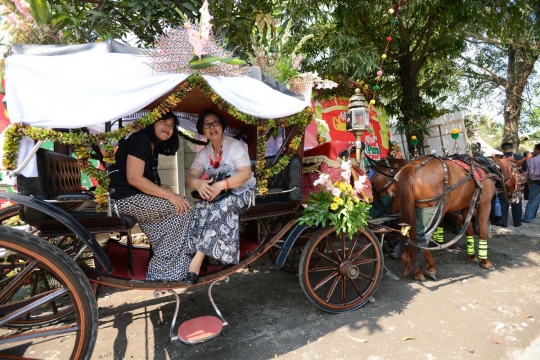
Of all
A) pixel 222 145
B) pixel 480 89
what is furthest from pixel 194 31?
pixel 480 89

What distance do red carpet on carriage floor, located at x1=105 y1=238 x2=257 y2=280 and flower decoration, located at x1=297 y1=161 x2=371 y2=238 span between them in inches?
25.7

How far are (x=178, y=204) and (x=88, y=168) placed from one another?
Result: 0.69m

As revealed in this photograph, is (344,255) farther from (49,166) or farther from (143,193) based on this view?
(49,166)

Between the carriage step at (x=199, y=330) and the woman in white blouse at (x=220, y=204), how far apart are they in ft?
1.28

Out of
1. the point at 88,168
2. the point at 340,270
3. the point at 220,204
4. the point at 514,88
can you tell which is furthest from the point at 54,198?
the point at 514,88

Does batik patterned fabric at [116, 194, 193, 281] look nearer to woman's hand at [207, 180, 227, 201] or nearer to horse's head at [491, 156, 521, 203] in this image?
woman's hand at [207, 180, 227, 201]

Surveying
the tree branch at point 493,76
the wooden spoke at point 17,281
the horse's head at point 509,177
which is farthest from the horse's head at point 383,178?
the tree branch at point 493,76

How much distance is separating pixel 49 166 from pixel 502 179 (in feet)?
18.4

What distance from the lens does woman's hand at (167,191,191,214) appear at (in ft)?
8.34

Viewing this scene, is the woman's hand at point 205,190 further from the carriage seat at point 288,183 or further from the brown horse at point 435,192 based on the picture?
the brown horse at point 435,192

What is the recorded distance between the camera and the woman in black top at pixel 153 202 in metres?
2.47

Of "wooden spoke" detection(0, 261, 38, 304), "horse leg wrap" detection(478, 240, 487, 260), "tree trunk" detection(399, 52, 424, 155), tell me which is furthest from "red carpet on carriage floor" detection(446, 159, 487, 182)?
"wooden spoke" detection(0, 261, 38, 304)

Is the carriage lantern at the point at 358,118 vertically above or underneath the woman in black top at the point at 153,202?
above

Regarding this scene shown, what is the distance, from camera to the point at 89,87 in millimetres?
2057
